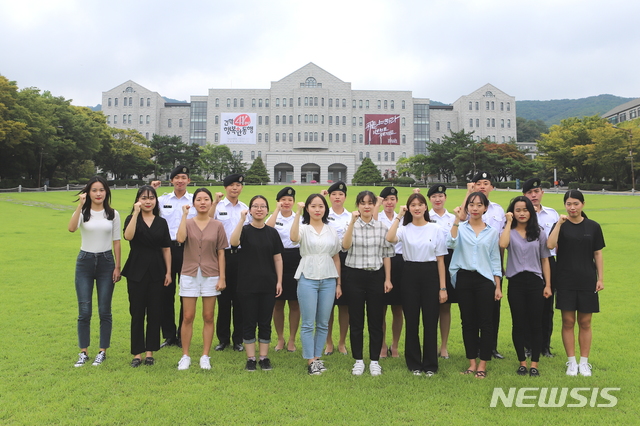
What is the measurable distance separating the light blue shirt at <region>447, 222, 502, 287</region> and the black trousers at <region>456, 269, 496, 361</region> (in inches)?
3.1

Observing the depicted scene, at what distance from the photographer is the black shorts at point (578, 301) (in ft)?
14.5

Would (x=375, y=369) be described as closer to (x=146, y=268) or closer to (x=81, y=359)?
(x=146, y=268)

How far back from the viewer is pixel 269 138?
70688 mm

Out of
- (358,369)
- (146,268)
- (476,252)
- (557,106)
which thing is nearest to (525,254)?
(476,252)

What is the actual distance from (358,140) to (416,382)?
6959cm

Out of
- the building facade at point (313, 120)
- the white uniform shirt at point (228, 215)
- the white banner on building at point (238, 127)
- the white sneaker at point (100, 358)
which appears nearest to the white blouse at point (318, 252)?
the white uniform shirt at point (228, 215)

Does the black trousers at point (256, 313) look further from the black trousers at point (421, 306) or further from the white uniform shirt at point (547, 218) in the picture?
the white uniform shirt at point (547, 218)

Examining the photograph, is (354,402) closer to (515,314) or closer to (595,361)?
(515,314)

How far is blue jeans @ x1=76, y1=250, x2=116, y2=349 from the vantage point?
464 centimetres

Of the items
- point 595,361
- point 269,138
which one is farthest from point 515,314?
point 269,138

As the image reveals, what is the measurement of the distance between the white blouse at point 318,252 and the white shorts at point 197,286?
992mm

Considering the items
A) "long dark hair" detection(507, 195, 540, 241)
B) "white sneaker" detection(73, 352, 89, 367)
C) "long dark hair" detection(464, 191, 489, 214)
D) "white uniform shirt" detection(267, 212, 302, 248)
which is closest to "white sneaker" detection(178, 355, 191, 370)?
"white sneaker" detection(73, 352, 89, 367)

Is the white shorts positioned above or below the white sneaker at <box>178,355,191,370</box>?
above

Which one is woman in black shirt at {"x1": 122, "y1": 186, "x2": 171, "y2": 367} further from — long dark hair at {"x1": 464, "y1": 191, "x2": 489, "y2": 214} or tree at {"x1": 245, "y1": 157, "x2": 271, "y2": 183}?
tree at {"x1": 245, "y1": 157, "x2": 271, "y2": 183}
